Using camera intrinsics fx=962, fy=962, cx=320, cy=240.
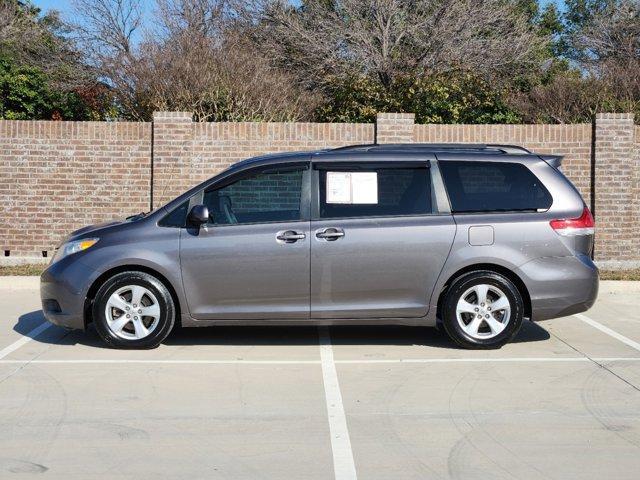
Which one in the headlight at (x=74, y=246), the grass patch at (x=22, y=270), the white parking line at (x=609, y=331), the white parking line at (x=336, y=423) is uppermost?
the headlight at (x=74, y=246)

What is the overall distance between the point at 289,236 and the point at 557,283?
250cm

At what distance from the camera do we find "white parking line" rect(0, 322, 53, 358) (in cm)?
891

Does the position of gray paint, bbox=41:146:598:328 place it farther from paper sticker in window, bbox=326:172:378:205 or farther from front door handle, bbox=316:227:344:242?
paper sticker in window, bbox=326:172:378:205

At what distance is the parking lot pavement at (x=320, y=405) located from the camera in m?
5.60

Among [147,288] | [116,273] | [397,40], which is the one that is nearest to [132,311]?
[147,288]

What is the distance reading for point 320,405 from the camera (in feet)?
22.8

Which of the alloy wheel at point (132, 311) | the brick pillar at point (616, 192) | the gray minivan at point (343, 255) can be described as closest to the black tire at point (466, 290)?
the gray minivan at point (343, 255)

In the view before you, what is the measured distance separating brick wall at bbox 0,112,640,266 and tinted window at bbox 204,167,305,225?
5992 mm

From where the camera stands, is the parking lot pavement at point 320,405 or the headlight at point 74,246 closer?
the parking lot pavement at point 320,405

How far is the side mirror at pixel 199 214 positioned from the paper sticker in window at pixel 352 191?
112 centimetres

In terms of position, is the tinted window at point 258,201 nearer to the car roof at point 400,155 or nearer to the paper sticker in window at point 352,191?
the car roof at point 400,155

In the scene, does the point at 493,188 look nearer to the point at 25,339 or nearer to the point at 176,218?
the point at 176,218

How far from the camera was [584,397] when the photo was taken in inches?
284

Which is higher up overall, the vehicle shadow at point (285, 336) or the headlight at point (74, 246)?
the headlight at point (74, 246)
